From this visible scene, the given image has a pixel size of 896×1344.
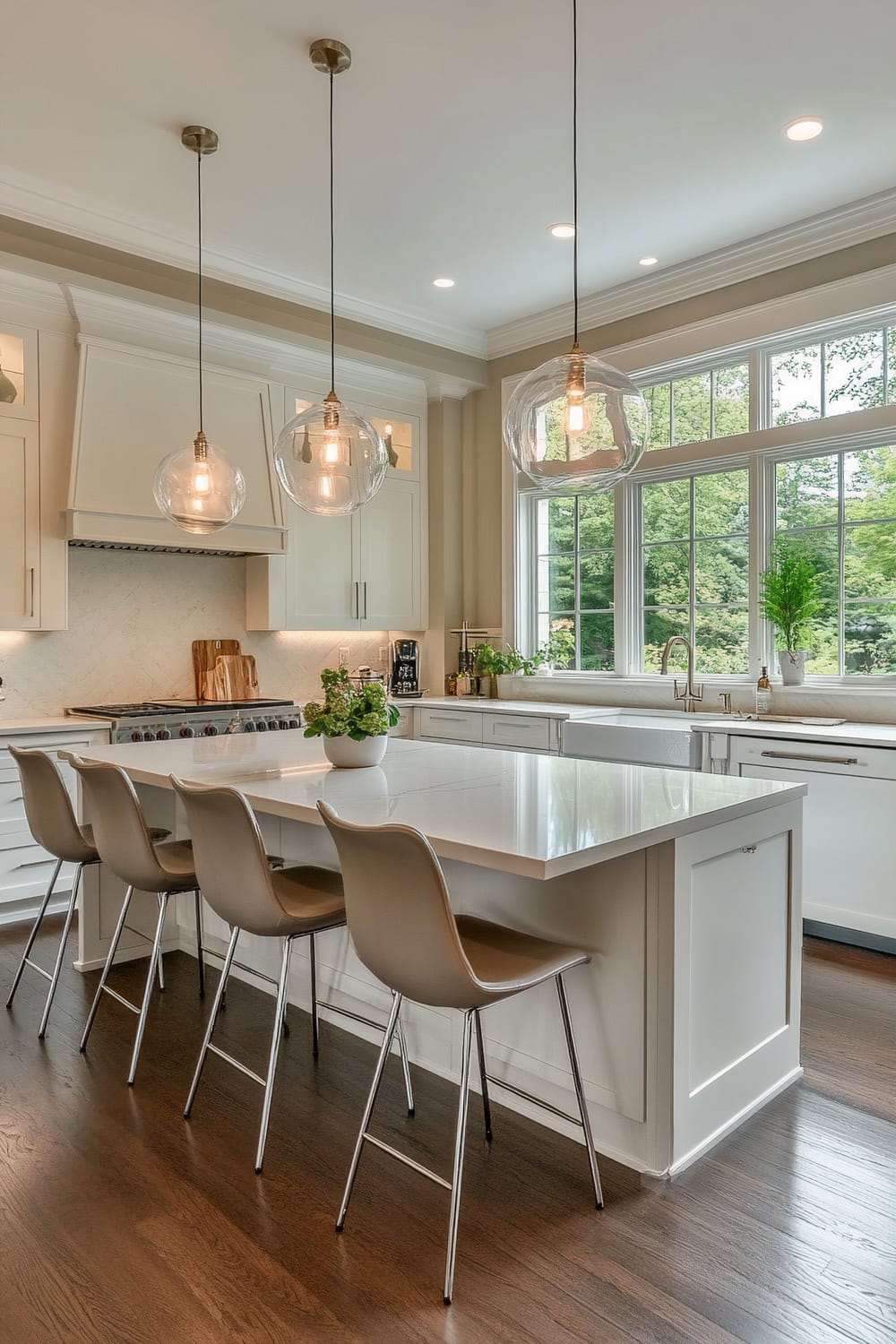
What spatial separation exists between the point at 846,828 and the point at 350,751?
6.71 feet

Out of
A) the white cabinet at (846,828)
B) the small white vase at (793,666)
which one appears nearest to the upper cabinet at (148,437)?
the small white vase at (793,666)

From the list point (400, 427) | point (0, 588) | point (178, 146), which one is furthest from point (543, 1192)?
point (400, 427)

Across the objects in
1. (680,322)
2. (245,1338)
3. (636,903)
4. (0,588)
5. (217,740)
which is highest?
(680,322)

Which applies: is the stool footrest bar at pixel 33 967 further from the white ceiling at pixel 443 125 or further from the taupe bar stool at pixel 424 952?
the white ceiling at pixel 443 125

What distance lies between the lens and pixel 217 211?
4.12 meters

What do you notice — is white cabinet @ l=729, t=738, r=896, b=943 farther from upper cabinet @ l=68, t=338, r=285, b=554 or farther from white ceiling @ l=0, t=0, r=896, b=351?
upper cabinet @ l=68, t=338, r=285, b=554

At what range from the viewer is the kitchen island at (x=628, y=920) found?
79.4 inches

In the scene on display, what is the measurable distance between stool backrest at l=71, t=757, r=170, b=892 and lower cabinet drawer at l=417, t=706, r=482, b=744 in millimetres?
2694

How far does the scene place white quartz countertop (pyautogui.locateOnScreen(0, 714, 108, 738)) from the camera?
3.97 meters

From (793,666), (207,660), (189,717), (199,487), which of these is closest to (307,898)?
(199,487)

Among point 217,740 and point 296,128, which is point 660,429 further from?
point 217,740

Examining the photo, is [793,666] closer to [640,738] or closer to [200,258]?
[640,738]

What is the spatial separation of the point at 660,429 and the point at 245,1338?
4.58m

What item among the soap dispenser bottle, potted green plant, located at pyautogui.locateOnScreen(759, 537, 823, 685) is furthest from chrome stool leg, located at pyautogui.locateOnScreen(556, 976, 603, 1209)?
potted green plant, located at pyautogui.locateOnScreen(759, 537, 823, 685)
